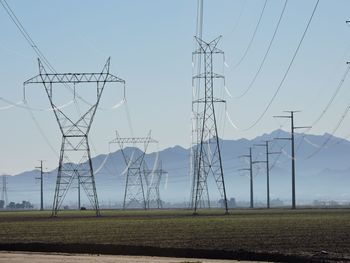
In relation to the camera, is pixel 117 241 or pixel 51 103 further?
pixel 51 103

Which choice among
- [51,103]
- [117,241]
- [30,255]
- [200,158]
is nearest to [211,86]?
[200,158]

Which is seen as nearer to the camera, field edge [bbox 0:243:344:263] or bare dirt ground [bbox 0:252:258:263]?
field edge [bbox 0:243:344:263]

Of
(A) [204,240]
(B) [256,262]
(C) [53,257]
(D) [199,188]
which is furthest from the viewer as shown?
(D) [199,188]

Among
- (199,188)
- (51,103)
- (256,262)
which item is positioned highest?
(51,103)

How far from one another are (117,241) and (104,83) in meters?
45.8

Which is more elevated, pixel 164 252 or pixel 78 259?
pixel 164 252

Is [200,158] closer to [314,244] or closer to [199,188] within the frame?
[199,188]

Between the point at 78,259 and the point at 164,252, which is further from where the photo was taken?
the point at 164,252

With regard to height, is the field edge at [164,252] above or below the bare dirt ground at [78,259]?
above

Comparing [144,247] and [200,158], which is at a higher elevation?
[200,158]

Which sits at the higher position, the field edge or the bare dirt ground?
the field edge

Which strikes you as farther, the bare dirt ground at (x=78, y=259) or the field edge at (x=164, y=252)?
the bare dirt ground at (x=78, y=259)

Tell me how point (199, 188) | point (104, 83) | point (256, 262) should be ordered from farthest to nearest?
point (199, 188) < point (104, 83) < point (256, 262)

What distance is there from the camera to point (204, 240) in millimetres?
40781
